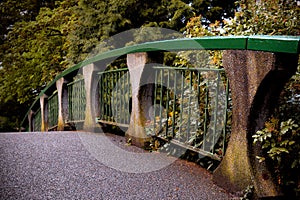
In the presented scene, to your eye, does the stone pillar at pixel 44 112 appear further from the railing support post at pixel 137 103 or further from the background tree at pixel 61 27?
the railing support post at pixel 137 103

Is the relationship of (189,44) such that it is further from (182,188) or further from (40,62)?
(40,62)

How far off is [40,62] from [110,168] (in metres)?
10.2

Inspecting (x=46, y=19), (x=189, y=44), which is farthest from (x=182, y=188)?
(x=46, y=19)

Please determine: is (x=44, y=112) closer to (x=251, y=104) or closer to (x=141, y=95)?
(x=141, y=95)

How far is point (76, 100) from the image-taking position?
667 cm

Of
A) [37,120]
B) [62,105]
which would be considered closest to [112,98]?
[62,105]

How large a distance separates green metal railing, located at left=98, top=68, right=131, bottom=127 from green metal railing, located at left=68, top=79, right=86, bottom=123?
87cm

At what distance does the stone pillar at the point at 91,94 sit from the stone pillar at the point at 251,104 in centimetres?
319

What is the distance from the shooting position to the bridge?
6.71ft

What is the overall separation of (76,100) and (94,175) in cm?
409

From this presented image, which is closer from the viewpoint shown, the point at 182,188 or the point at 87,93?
the point at 182,188

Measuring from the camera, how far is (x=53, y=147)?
3.83m

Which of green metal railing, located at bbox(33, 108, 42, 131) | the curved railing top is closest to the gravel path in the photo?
the curved railing top

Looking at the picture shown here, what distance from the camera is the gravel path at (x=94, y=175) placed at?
2.34 meters
